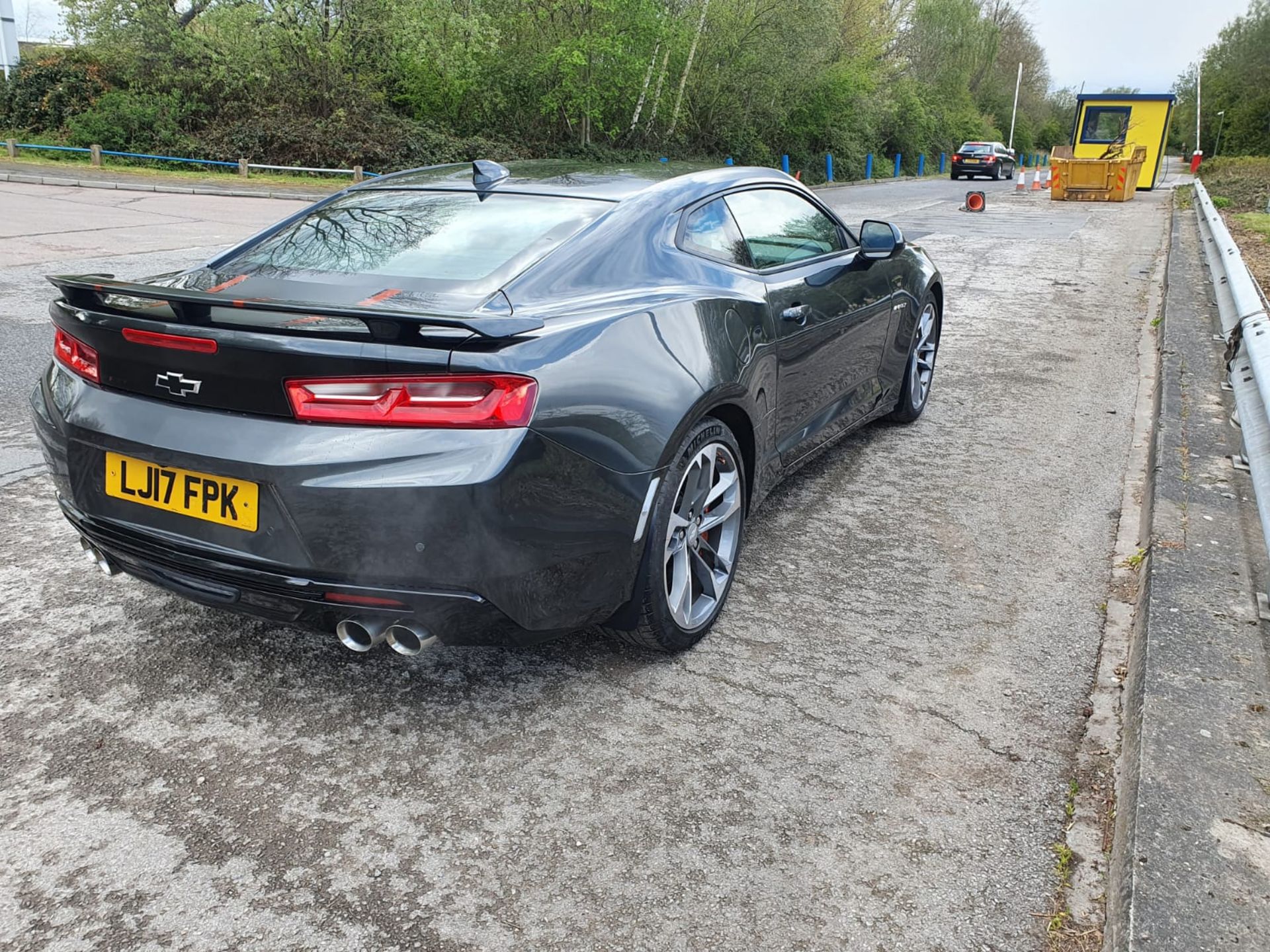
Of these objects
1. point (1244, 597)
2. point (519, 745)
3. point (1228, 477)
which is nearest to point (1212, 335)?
point (1228, 477)

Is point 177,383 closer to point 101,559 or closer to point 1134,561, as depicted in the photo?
point 101,559

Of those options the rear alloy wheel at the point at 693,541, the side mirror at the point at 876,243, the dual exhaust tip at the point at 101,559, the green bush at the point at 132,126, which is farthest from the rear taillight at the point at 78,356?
the green bush at the point at 132,126

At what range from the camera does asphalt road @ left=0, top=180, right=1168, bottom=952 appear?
2.14 meters

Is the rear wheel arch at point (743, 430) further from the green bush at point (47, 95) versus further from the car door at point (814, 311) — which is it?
the green bush at point (47, 95)

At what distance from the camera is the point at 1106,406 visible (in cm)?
637

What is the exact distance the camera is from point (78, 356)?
2.79 metres

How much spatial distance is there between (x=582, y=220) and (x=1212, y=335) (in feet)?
22.1

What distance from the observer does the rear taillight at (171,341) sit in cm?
247

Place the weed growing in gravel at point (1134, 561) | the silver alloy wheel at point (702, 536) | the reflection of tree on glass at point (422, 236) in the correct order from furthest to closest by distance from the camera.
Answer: the weed growing in gravel at point (1134, 561)
the silver alloy wheel at point (702, 536)
the reflection of tree on glass at point (422, 236)

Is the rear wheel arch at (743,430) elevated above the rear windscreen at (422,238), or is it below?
below

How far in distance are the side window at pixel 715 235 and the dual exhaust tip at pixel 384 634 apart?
1592mm

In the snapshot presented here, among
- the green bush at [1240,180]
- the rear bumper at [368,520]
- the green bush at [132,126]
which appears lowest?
the rear bumper at [368,520]

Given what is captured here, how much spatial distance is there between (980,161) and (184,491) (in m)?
45.1

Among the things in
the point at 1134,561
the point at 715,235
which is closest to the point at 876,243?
the point at 715,235
